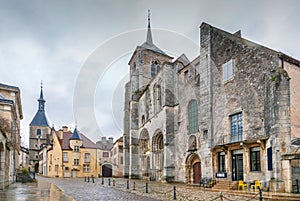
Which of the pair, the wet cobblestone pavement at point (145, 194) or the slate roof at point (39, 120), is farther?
the slate roof at point (39, 120)

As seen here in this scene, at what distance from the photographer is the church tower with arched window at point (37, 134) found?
73250 mm

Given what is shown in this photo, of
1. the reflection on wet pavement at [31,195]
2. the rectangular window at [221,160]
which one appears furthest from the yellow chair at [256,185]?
the reflection on wet pavement at [31,195]

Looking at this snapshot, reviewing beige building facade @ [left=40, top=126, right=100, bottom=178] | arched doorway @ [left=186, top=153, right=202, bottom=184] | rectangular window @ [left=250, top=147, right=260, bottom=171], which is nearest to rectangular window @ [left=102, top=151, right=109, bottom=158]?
beige building facade @ [left=40, top=126, right=100, bottom=178]

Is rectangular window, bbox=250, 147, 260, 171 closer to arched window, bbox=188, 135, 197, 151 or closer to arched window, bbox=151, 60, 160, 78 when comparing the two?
arched window, bbox=188, 135, 197, 151

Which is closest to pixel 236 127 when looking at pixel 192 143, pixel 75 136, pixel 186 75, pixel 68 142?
pixel 192 143

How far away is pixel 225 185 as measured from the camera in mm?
18266

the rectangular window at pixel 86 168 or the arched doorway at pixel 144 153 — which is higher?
the arched doorway at pixel 144 153

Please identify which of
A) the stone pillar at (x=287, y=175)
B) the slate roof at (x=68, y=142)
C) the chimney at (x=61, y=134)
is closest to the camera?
the stone pillar at (x=287, y=175)

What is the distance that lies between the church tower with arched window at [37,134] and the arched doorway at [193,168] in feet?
181

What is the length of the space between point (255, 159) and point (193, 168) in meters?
8.71

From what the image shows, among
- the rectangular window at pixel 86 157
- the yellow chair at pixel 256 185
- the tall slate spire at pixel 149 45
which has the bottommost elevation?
the rectangular window at pixel 86 157

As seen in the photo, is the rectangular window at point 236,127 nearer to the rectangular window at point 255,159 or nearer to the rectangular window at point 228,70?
the rectangular window at point 255,159

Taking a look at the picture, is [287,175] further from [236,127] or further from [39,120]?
[39,120]

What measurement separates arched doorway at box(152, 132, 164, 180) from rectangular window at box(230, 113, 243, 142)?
39.3 feet
